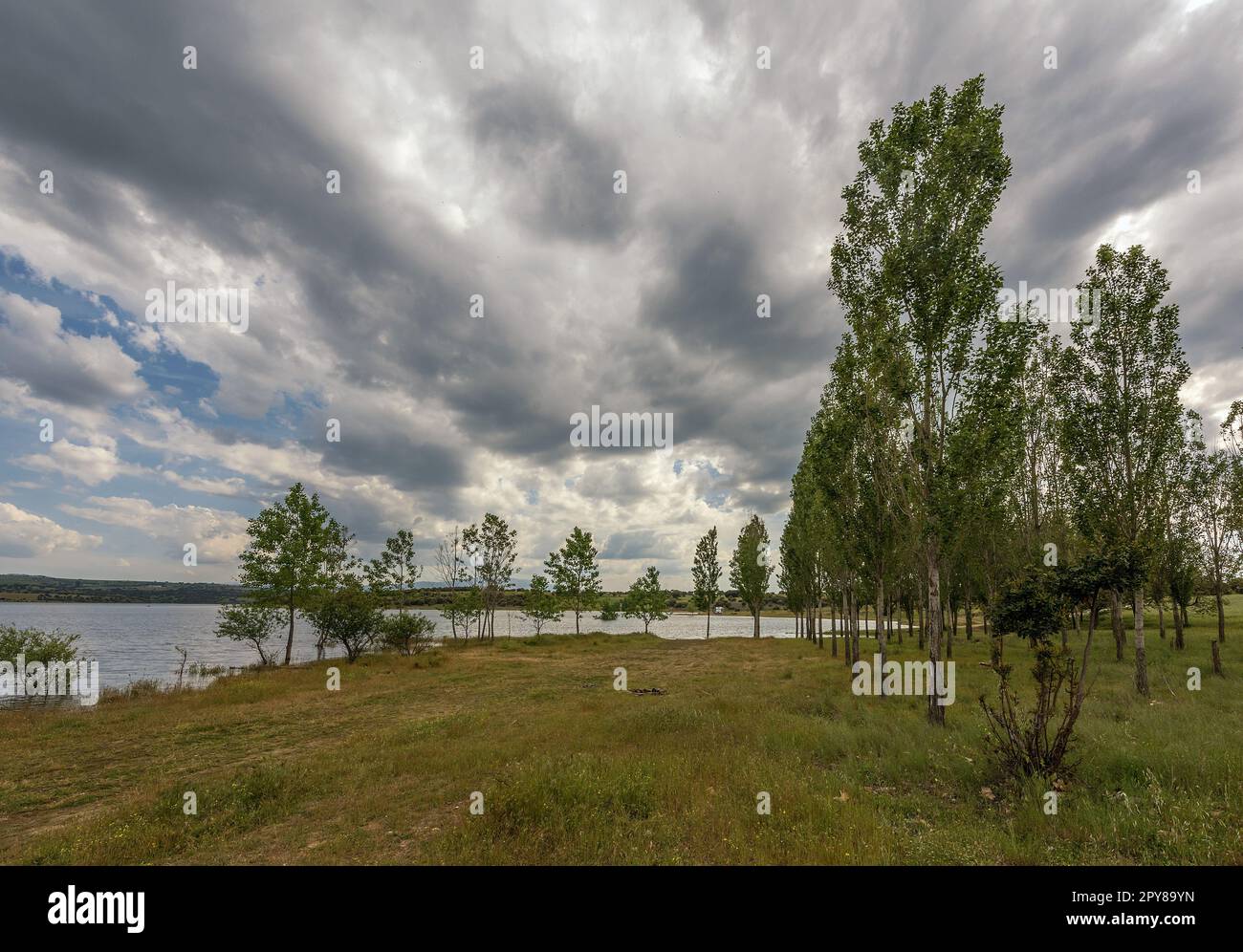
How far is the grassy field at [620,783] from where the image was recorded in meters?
7.01

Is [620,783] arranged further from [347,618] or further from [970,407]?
[347,618]

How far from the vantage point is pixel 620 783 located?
30.2 ft

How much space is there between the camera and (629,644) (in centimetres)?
5572

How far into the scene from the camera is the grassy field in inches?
276

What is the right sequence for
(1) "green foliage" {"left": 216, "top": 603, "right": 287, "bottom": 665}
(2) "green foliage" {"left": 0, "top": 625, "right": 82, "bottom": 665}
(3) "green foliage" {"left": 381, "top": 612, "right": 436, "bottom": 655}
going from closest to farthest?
(2) "green foliage" {"left": 0, "top": 625, "right": 82, "bottom": 665} < (1) "green foliage" {"left": 216, "top": 603, "right": 287, "bottom": 665} < (3) "green foliage" {"left": 381, "top": 612, "right": 436, "bottom": 655}

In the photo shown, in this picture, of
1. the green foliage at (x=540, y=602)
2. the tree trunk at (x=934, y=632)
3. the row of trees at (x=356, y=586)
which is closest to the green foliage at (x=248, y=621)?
the row of trees at (x=356, y=586)

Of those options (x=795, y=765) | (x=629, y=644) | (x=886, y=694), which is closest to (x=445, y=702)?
(x=795, y=765)

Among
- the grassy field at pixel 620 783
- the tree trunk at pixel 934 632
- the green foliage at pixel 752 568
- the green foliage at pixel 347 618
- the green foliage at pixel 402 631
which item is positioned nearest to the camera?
the grassy field at pixel 620 783

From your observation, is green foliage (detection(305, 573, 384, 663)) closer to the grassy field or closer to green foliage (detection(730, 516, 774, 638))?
the grassy field

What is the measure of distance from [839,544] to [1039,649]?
57.7 feet

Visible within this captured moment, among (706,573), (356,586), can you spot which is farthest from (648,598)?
(356,586)

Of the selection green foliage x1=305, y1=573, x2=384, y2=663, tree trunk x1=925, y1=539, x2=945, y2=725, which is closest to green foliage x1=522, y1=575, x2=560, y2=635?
green foliage x1=305, y1=573, x2=384, y2=663

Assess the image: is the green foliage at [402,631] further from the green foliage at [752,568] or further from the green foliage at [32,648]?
the green foliage at [752,568]
